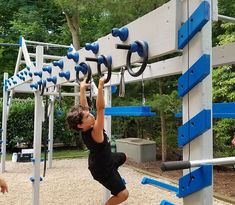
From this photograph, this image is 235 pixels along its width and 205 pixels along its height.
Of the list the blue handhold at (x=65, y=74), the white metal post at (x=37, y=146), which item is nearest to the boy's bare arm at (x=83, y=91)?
the blue handhold at (x=65, y=74)

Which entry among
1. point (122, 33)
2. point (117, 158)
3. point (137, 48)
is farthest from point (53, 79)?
point (137, 48)

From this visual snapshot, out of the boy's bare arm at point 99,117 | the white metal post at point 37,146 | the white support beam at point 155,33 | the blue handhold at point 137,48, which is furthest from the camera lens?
the white metal post at point 37,146

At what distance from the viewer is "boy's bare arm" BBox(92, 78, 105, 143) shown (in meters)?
2.31

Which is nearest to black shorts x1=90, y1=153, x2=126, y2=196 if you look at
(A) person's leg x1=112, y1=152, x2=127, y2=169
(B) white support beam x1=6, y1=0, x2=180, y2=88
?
(A) person's leg x1=112, y1=152, x2=127, y2=169

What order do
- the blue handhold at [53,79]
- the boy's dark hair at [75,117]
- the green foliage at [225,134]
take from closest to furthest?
the boy's dark hair at [75,117] < the blue handhold at [53,79] < the green foliage at [225,134]

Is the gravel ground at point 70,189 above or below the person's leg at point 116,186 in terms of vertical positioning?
below

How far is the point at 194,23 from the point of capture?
160 centimetres

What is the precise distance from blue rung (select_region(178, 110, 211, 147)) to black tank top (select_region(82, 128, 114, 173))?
1125mm

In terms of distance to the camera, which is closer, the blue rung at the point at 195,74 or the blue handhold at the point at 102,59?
the blue rung at the point at 195,74

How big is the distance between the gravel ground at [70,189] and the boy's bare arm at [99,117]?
10.5ft

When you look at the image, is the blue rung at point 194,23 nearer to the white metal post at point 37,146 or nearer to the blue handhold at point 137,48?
the blue handhold at point 137,48

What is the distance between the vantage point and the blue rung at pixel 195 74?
5.23ft

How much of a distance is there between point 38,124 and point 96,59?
252 cm

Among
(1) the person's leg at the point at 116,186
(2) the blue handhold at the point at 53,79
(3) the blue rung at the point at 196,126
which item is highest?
(2) the blue handhold at the point at 53,79
